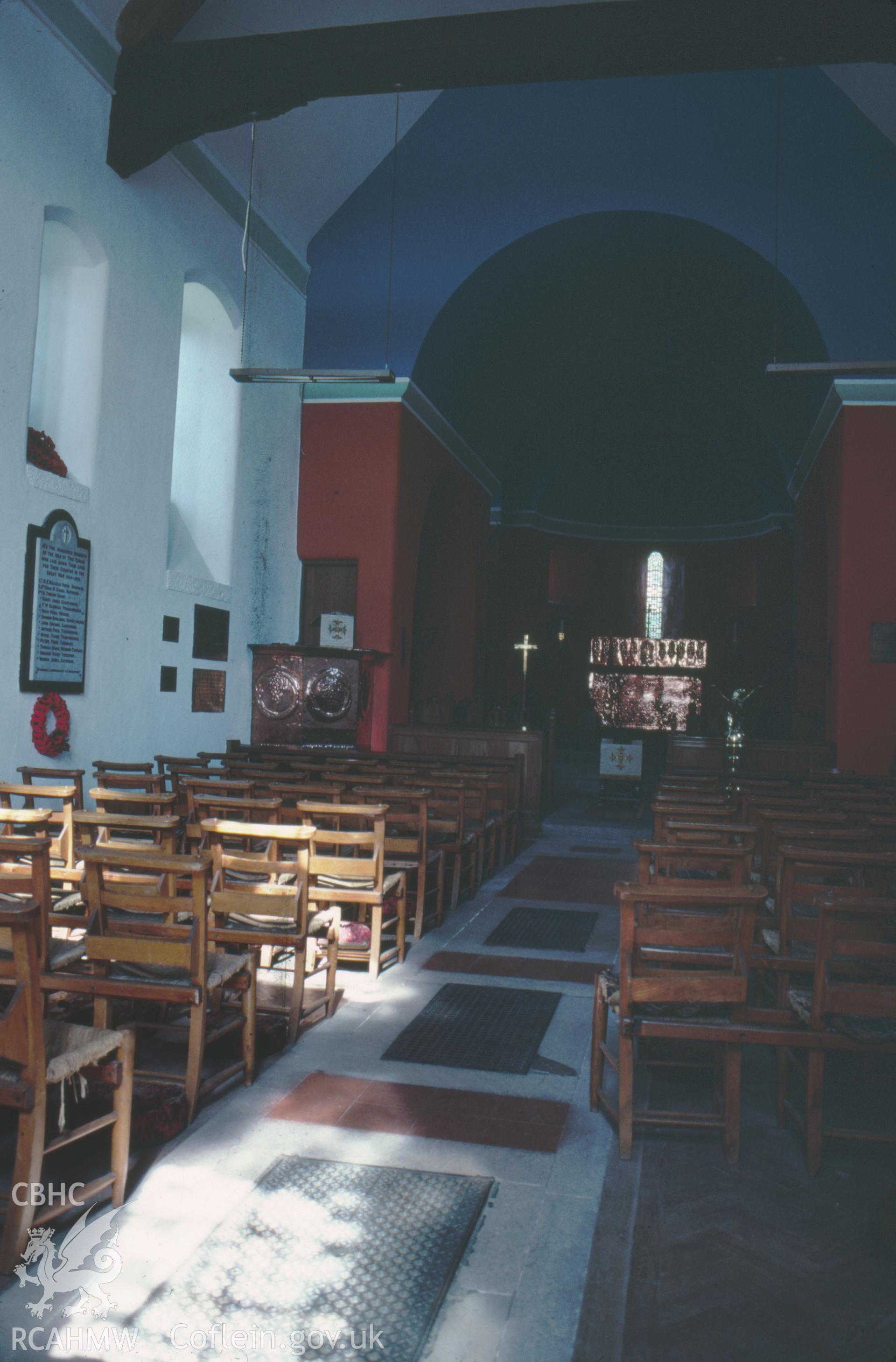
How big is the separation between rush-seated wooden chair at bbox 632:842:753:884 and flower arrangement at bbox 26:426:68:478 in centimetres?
525

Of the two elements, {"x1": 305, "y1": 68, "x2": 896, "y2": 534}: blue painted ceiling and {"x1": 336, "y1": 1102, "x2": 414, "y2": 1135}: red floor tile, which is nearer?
{"x1": 336, "y1": 1102, "x2": 414, "y2": 1135}: red floor tile

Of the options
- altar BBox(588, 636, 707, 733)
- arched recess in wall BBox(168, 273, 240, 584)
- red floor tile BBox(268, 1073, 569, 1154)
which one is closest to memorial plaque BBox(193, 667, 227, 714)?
arched recess in wall BBox(168, 273, 240, 584)

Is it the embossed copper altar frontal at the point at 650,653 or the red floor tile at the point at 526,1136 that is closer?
the red floor tile at the point at 526,1136

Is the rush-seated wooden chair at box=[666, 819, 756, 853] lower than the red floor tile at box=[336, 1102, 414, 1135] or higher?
higher

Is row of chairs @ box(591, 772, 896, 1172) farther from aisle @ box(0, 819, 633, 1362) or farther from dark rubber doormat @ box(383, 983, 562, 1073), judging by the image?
dark rubber doormat @ box(383, 983, 562, 1073)

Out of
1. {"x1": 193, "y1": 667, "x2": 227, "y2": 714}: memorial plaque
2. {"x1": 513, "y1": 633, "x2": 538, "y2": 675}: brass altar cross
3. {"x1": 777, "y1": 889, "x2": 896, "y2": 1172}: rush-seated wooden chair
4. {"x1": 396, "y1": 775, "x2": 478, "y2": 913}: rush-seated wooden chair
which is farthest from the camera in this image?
{"x1": 513, "y1": 633, "x2": 538, "y2": 675}: brass altar cross

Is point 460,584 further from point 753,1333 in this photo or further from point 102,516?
point 753,1333

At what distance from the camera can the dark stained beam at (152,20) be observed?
25.9 feet

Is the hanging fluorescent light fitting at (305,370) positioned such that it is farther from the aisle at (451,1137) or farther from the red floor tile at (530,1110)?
the red floor tile at (530,1110)

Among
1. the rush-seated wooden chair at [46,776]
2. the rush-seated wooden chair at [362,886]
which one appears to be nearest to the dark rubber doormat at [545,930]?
the rush-seated wooden chair at [362,886]

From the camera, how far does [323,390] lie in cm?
1213

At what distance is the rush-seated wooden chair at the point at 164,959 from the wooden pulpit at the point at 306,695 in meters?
6.36

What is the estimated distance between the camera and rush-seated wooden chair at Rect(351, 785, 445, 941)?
557 centimetres

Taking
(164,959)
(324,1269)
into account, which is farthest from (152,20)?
(324,1269)
